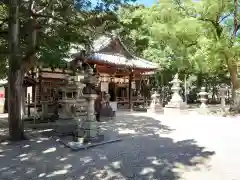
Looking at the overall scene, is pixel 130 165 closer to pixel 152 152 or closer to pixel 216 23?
pixel 152 152

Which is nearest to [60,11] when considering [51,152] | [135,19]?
[135,19]

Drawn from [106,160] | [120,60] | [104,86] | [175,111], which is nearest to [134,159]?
[106,160]

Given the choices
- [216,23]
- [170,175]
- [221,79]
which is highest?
[216,23]

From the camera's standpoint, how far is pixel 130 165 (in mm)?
6359

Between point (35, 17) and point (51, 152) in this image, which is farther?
point (35, 17)

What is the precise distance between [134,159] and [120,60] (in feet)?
45.9

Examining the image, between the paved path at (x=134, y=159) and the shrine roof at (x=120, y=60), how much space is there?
926 centimetres

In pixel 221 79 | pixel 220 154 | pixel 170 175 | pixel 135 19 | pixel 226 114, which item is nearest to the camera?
pixel 170 175

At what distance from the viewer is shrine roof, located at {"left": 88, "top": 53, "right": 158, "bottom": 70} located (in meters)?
18.3

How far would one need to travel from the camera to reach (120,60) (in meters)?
20.2

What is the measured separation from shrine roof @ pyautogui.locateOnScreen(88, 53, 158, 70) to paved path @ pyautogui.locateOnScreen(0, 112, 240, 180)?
9.26 meters

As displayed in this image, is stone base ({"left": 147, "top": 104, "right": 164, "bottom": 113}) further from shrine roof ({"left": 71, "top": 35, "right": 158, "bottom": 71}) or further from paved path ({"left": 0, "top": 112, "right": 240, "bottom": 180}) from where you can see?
paved path ({"left": 0, "top": 112, "right": 240, "bottom": 180})

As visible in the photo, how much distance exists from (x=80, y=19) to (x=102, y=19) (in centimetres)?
83

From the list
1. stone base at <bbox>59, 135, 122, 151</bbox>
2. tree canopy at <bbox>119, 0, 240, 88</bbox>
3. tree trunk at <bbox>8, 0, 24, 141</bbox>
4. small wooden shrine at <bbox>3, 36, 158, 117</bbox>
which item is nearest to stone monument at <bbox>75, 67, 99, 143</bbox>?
stone base at <bbox>59, 135, 122, 151</bbox>
